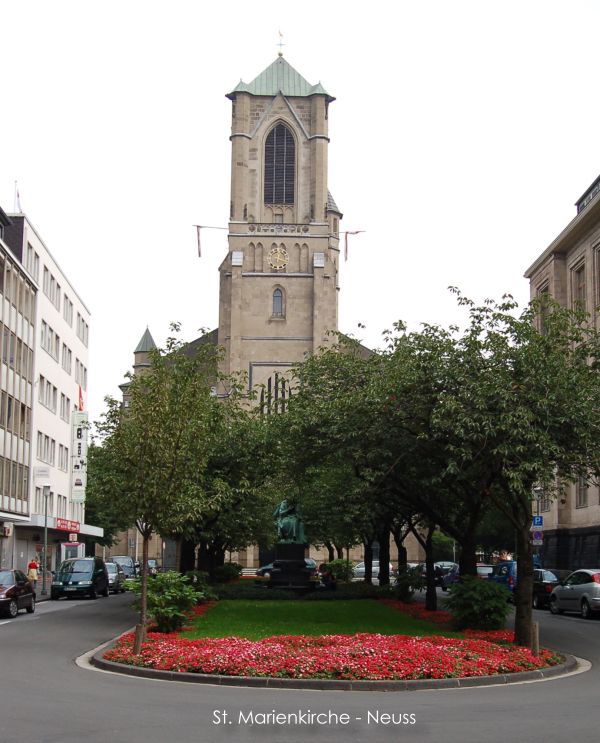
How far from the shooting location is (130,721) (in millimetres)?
10969

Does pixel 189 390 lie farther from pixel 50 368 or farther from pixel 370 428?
pixel 50 368

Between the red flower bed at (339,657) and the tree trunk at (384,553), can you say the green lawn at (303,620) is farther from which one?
the tree trunk at (384,553)

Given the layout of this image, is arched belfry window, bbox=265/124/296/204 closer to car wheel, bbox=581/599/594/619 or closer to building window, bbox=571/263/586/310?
building window, bbox=571/263/586/310

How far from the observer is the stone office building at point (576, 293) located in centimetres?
5016

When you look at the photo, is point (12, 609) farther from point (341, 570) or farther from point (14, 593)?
point (341, 570)

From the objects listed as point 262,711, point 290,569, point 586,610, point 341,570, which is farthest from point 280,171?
point 262,711

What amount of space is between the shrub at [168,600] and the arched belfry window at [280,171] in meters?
71.7

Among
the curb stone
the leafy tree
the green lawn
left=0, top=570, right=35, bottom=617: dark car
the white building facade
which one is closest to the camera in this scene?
the curb stone

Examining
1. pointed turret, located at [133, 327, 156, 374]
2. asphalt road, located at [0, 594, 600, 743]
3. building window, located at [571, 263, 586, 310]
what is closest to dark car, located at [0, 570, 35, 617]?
asphalt road, located at [0, 594, 600, 743]

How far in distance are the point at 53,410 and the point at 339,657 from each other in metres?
47.3

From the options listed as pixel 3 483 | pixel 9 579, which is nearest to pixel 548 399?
pixel 9 579

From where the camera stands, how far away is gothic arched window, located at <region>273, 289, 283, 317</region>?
287ft

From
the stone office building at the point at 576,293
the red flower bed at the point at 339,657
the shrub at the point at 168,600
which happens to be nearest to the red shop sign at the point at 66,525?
the stone office building at the point at 576,293

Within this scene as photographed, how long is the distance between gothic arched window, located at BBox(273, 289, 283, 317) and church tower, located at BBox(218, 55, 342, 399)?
0.08 meters
